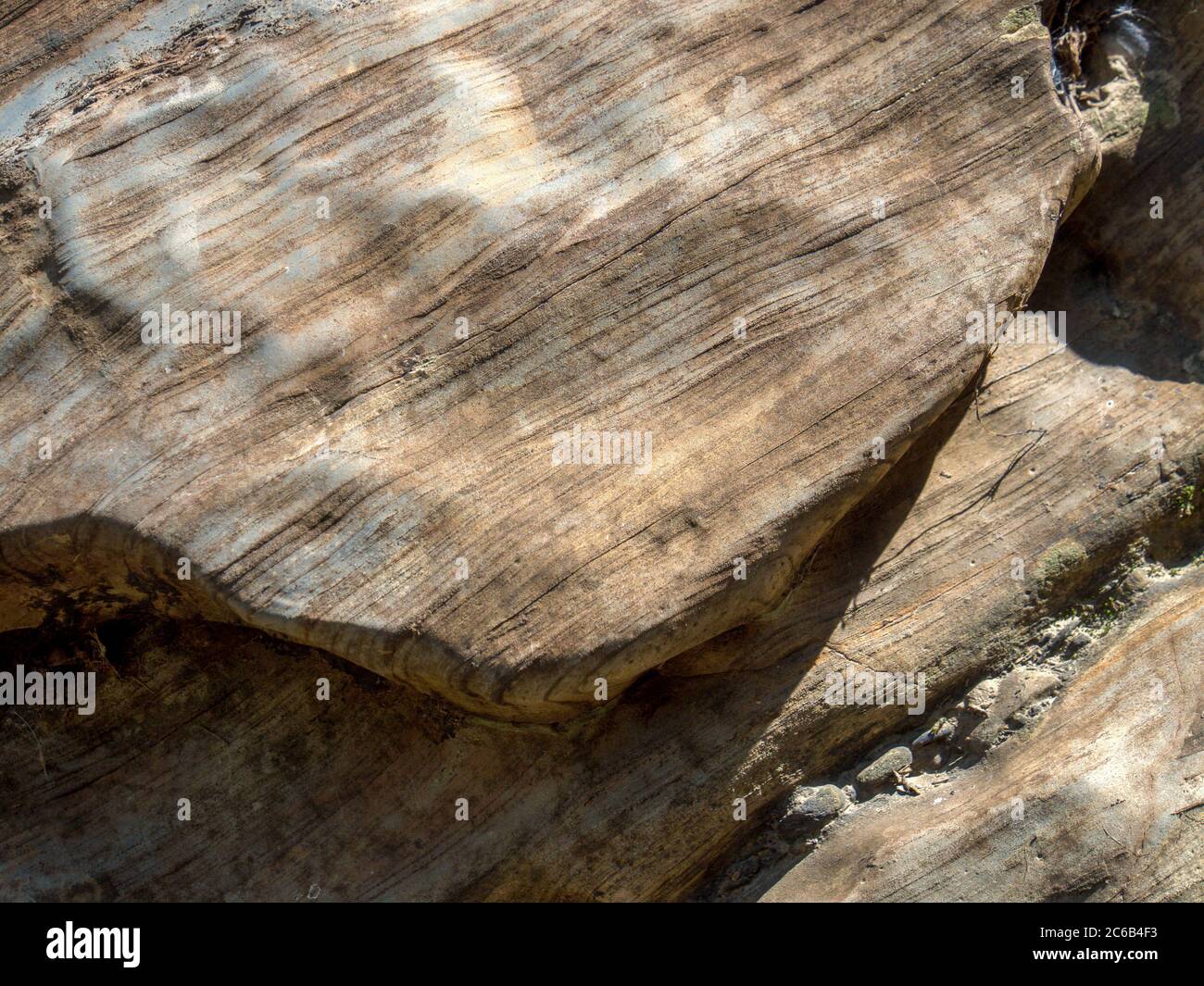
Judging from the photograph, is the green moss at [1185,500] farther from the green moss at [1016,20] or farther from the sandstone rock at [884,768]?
the green moss at [1016,20]

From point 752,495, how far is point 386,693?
242 centimetres

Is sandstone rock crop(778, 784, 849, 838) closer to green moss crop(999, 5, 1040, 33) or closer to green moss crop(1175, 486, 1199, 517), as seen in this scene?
green moss crop(1175, 486, 1199, 517)

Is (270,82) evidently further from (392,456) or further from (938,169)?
(938,169)

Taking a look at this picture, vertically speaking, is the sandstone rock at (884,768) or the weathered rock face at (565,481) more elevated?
the weathered rock face at (565,481)

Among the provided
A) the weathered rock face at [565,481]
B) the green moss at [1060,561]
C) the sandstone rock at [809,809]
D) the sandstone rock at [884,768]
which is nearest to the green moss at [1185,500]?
the weathered rock face at [565,481]

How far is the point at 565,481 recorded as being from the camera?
19.7ft

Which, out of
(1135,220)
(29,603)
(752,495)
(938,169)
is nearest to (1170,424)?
(1135,220)

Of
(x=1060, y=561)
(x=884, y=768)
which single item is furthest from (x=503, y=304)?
(x=1060, y=561)

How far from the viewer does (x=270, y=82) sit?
20.9ft

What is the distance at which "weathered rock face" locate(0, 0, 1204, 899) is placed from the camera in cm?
591

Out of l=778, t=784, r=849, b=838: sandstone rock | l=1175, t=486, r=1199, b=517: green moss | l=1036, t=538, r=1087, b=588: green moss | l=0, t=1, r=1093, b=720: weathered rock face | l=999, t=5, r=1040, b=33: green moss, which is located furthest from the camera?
l=1175, t=486, r=1199, b=517: green moss

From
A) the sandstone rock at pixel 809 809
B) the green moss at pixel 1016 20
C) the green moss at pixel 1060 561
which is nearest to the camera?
the sandstone rock at pixel 809 809

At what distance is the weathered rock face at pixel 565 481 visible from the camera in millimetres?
5914

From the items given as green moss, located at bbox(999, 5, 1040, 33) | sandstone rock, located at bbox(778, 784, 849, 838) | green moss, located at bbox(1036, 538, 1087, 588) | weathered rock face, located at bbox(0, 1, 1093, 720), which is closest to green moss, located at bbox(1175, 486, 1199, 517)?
green moss, located at bbox(1036, 538, 1087, 588)
